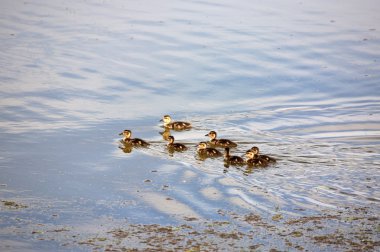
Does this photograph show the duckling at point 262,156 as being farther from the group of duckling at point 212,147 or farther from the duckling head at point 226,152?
the duckling head at point 226,152

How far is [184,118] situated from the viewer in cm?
1228

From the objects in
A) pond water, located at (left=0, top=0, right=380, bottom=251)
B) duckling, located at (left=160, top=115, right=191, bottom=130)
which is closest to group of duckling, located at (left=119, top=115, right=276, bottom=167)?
duckling, located at (left=160, top=115, right=191, bottom=130)

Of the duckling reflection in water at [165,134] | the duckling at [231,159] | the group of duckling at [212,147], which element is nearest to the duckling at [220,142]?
the group of duckling at [212,147]

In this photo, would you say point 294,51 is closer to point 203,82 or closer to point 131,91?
point 203,82

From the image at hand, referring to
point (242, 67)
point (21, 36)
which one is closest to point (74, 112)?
point (242, 67)

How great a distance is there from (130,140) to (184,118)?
175 cm

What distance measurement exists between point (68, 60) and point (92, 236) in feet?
27.5

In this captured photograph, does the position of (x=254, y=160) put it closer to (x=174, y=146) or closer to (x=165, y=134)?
(x=174, y=146)

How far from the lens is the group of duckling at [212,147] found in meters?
9.91

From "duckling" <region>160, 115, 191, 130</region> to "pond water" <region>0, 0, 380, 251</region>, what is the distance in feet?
0.43

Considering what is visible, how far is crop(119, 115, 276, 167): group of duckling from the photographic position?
390 inches

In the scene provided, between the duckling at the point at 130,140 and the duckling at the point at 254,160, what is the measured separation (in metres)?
1.57

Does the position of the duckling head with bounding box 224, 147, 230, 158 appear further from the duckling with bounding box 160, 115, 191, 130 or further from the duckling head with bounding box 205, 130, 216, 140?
the duckling with bounding box 160, 115, 191, 130

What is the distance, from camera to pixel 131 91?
44.8ft
